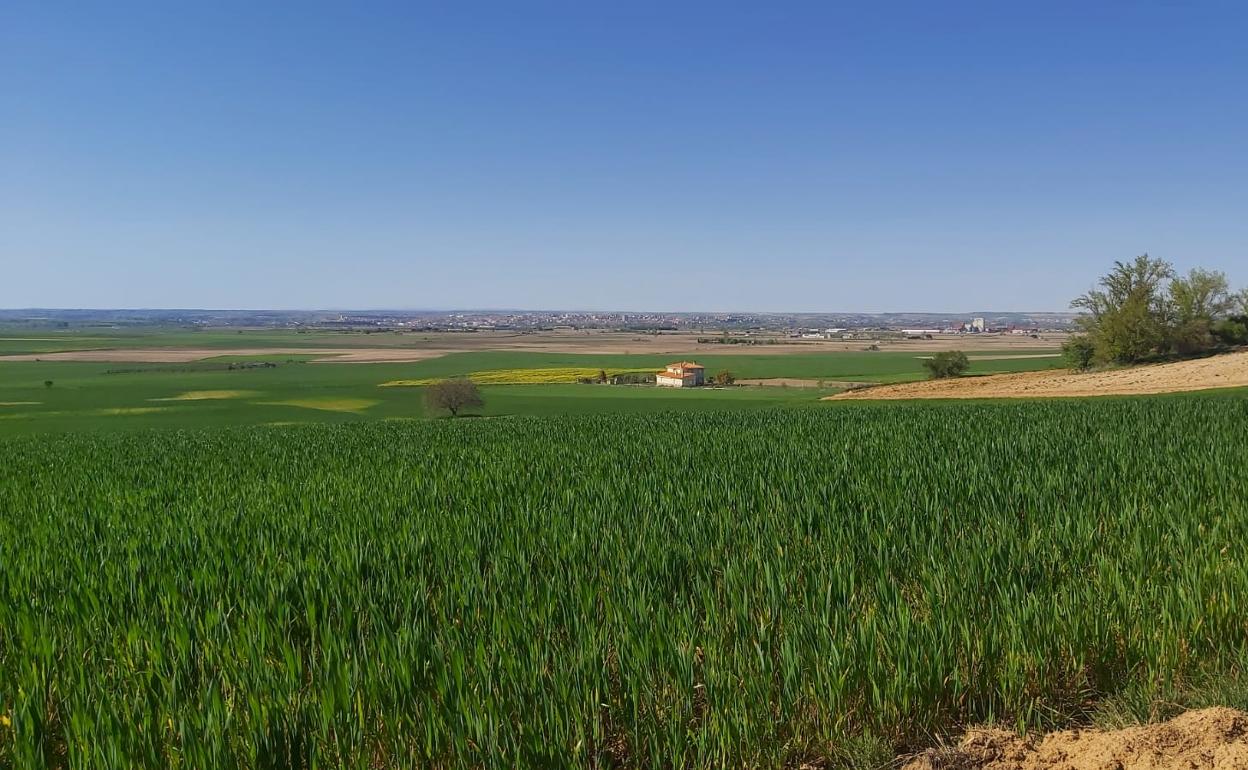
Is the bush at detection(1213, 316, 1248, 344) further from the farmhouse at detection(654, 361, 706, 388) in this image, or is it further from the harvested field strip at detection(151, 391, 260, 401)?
the harvested field strip at detection(151, 391, 260, 401)

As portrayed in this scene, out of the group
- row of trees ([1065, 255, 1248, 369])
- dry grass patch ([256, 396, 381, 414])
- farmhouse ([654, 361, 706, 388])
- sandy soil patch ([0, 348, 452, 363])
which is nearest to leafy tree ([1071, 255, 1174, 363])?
row of trees ([1065, 255, 1248, 369])

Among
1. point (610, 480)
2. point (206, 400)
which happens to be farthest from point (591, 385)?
point (610, 480)

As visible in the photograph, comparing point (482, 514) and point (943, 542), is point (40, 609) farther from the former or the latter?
point (943, 542)

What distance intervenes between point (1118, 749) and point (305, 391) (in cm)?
8373

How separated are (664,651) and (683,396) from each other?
63.4 meters

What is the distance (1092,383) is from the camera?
169ft

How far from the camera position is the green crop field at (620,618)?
407cm

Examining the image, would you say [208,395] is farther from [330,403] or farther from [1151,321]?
[1151,321]

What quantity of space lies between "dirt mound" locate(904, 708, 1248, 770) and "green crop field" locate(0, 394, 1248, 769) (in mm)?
218

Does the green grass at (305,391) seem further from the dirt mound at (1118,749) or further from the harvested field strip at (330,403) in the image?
the dirt mound at (1118,749)

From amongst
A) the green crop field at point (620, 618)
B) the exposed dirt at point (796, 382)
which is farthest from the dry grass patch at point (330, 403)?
the green crop field at point (620, 618)

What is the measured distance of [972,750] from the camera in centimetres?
426

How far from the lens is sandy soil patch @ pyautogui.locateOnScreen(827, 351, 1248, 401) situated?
4625cm

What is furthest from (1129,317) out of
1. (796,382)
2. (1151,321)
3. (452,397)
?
(452,397)
